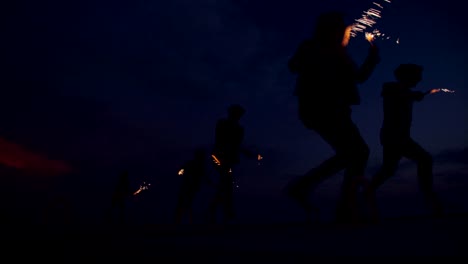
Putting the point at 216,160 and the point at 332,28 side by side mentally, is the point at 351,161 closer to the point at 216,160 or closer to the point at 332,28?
the point at 332,28

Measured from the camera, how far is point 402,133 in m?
5.26

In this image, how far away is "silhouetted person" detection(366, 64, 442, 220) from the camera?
16.8ft

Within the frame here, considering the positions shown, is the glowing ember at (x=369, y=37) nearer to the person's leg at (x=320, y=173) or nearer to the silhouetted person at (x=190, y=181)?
the person's leg at (x=320, y=173)

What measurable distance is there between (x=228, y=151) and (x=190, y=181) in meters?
3.41

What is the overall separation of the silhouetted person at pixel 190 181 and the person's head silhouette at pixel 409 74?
601 centimetres

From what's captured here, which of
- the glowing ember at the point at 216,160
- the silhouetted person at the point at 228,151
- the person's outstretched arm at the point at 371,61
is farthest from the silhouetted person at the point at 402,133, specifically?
the glowing ember at the point at 216,160

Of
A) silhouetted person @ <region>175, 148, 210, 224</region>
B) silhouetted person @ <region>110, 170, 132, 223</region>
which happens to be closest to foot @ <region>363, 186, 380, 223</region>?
silhouetted person @ <region>175, 148, 210, 224</region>

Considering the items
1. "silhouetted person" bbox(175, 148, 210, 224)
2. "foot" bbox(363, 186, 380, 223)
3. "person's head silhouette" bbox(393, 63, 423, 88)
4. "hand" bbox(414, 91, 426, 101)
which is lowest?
"foot" bbox(363, 186, 380, 223)

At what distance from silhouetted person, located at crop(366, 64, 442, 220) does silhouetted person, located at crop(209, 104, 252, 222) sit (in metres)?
2.59

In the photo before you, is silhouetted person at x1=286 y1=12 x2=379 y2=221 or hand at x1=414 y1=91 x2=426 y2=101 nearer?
silhouetted person at x1=286 y1=12 x2=379 y2=221

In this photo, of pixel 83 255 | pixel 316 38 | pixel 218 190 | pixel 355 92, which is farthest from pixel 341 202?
pixel 218 190

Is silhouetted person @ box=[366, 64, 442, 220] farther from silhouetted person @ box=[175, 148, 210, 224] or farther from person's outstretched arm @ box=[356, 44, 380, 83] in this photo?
silhouetted person @ box=[175, 148, 210, 224]

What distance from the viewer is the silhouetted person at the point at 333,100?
11.5ft

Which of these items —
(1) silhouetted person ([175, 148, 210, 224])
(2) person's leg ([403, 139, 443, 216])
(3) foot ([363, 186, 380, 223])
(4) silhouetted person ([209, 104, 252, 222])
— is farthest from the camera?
(1) silhouetted person ([175, 148, 210, 224])
